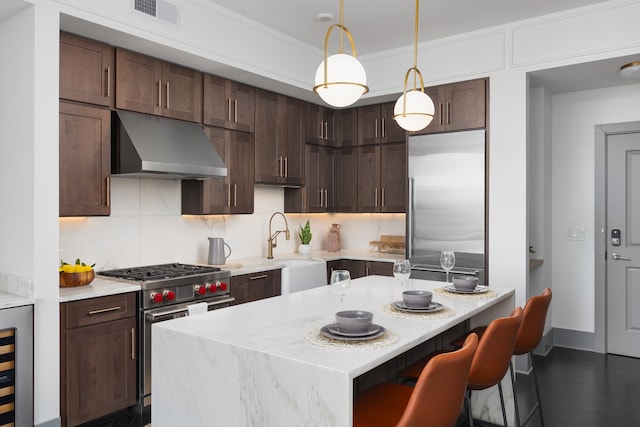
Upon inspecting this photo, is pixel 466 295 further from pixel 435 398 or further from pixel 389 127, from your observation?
pixel 389 127

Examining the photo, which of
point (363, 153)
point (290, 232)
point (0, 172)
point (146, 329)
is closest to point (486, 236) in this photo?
point (363, 153)

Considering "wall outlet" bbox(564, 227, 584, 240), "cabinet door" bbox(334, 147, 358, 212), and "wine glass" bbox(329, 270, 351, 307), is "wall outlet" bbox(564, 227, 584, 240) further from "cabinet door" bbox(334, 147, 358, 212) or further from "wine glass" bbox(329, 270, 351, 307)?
"wine glass" bbox(329, 270, 351, 307)

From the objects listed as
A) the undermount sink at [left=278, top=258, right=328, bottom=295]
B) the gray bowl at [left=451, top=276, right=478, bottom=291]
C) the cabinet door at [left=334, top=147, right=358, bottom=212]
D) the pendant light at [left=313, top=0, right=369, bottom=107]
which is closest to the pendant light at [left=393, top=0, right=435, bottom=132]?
the pendant light at [left=313, top=0, right=369, bottom=107]

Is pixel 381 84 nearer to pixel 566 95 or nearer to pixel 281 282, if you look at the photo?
pixel 566 95

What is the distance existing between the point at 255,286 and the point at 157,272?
0.88 meters

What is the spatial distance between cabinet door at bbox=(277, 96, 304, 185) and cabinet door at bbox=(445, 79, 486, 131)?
5.02 feet

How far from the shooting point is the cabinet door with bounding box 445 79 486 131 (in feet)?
14.4

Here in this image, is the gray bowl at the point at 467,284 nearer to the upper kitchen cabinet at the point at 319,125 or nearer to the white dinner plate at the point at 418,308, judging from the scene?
the white dinner plate at the point at 418,308

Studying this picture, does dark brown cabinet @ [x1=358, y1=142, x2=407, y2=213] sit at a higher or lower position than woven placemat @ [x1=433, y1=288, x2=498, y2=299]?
higher

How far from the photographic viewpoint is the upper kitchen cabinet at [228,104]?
419 centimetres

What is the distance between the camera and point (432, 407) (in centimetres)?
164

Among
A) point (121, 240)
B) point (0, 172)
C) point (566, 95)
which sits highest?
point (566, 95)

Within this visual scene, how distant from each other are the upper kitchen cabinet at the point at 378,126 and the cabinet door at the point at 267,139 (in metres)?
1.11

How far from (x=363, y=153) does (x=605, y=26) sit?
8.42ft
